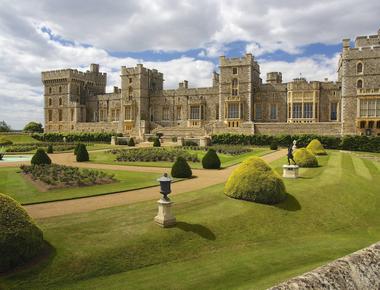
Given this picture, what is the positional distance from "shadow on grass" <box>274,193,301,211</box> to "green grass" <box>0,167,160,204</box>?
7.28m

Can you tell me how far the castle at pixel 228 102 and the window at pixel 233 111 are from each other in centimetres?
19

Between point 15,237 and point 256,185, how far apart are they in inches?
405

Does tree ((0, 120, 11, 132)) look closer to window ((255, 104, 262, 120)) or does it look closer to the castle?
the castle

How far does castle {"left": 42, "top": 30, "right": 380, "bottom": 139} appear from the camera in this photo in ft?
168

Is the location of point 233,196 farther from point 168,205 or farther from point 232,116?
point 232,116

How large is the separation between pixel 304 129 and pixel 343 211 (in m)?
37.2

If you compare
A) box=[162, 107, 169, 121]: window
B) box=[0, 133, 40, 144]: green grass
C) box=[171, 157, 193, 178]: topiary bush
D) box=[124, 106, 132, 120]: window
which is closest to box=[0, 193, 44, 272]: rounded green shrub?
box=[171, 157, 193, 178]: topiary bush

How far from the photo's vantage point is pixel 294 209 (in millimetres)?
16375

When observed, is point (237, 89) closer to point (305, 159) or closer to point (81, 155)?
point (81, 155)

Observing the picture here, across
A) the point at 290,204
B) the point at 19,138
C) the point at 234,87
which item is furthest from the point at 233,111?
the point at 290,204

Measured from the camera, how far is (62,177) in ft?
67.6

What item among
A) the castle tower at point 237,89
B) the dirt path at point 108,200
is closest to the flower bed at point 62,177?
the dirt path at point 108,200

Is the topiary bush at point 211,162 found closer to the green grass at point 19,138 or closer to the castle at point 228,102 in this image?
the castle at point 228,102

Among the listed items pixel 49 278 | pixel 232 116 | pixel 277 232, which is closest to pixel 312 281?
pixel 49 278
